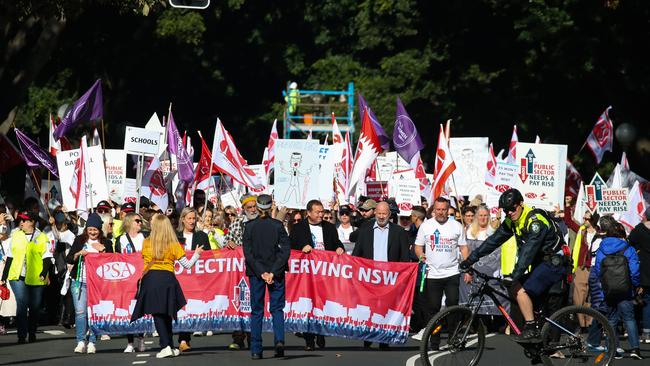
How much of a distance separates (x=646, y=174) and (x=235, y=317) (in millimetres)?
23065

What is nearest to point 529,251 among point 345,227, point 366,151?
point 345,227

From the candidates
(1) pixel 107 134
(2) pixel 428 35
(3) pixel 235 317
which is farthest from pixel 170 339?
(2) pixel 428 35

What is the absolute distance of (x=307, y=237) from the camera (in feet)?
56.2

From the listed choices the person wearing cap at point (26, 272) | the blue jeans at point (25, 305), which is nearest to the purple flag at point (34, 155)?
the person wearing cap at point (26, 272)

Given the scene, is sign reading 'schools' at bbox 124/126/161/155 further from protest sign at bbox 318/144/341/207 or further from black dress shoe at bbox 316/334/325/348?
black dress shoe at bbox 316/334/325/348

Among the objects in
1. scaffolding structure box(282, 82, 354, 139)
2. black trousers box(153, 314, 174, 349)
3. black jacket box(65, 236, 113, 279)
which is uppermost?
scaffolding structure box(282, 82, 354, 139)

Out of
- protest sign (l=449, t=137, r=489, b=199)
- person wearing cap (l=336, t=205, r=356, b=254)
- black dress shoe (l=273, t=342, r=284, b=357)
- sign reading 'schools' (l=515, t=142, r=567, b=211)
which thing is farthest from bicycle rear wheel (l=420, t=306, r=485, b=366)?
protest sign (l=449, t=137, r=489, b=199)

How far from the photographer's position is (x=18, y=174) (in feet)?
137

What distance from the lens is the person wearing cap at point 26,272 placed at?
1867 centimetres

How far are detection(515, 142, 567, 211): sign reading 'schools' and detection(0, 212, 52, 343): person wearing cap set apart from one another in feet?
26.1

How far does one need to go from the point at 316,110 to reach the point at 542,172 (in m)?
32.1

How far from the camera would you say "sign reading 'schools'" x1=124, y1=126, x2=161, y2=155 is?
74.9 feet

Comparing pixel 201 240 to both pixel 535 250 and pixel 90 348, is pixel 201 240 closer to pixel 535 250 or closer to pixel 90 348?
pixel 90 348

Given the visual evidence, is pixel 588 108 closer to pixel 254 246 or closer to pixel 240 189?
pixel 240 189
